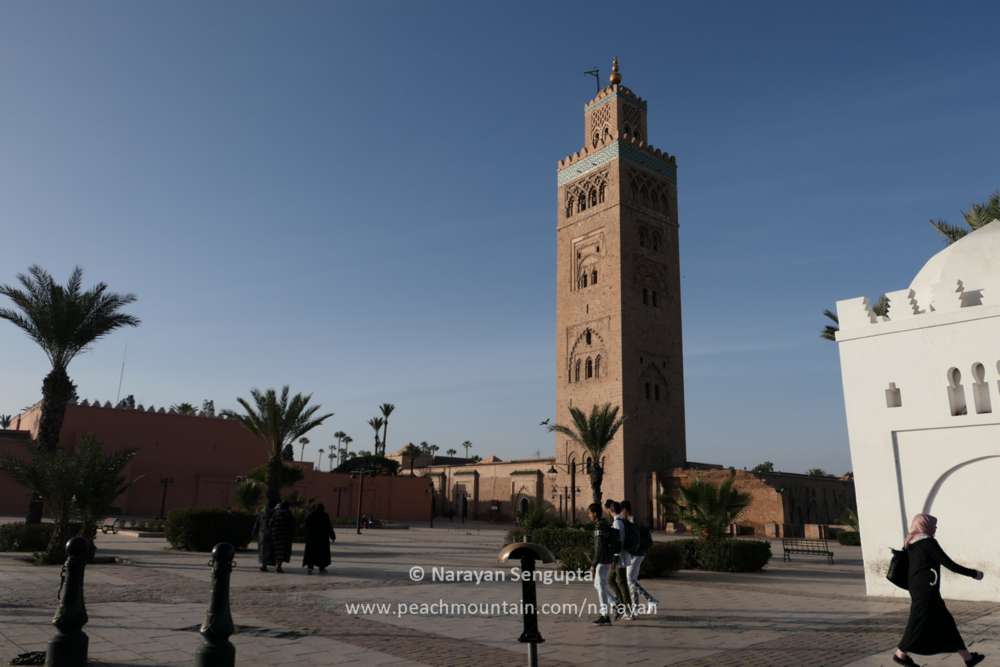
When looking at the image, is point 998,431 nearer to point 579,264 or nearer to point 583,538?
point 583,538

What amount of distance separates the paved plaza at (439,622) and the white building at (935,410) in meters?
0.93

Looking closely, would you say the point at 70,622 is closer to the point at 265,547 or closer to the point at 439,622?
the point at 439,622

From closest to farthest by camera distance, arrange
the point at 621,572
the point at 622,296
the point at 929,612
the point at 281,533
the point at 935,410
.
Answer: the point at 929,612 → the point at 621,572 → the point at 935,410 → the point at 281,533 → the point at 622,296

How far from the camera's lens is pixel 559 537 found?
47.5ft

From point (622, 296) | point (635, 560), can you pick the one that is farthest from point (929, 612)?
point (622, 296)

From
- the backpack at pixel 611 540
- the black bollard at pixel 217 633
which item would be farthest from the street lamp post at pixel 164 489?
the black bollard at pixel 217 633

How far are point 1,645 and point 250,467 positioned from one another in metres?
33.7

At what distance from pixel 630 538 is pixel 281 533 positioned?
665cm

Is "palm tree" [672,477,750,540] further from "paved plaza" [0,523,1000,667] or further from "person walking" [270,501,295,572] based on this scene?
"person walking" [270,501,295,572]

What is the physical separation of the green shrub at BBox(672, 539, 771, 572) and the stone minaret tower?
21048mm

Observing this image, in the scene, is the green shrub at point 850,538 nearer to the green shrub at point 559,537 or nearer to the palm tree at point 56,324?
the green shrub at point 559,537

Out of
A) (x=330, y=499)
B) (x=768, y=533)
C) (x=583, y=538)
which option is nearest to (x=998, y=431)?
(x=583, y=538)

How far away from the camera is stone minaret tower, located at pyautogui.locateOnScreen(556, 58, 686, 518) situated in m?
37.2

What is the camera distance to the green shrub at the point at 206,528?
1554cm
